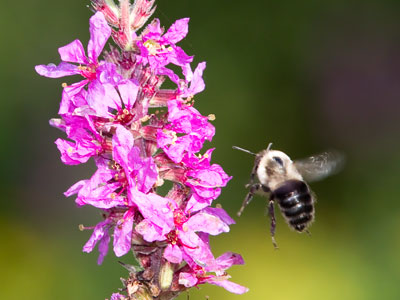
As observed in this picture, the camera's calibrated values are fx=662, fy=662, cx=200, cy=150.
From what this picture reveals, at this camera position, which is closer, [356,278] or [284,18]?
[356,278]

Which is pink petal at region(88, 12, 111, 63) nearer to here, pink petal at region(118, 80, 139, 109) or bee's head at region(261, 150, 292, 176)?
pink petal at region(118, 80, 139, 109)

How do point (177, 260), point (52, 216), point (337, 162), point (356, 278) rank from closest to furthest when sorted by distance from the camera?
point (177, 260) → point (337, 162) → point (356, 278) → point (52, 216)

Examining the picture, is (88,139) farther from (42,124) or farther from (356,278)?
(42,124)

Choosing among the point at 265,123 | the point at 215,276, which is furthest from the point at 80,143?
the point at 265,123

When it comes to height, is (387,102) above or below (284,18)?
below

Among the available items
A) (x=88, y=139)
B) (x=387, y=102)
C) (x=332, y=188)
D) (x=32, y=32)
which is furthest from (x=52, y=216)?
(x=88, y=139)

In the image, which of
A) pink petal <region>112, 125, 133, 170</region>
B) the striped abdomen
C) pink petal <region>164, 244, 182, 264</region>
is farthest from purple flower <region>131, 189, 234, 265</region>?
the striped abdomen
